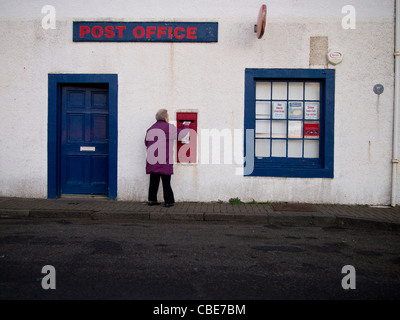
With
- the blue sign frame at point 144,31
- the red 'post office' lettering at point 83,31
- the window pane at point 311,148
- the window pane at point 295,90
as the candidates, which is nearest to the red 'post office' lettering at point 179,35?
the blue sign frame at point 144,31

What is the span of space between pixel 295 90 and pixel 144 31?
3.72 metres

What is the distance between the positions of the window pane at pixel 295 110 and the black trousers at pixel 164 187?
10.5 feet

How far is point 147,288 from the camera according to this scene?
3.35 meters

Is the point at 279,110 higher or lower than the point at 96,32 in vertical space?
lower

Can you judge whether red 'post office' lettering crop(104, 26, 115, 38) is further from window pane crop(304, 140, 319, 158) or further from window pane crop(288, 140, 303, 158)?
window pane crop(304, 140, 319, 158)

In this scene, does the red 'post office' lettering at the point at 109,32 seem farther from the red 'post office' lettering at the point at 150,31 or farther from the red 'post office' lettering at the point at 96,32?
the red 'post office' lettering at the point at 150,31

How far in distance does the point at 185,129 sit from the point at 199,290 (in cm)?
473

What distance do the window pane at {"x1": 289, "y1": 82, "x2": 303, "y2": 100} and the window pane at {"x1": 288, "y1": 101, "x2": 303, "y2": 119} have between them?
4.7 inches

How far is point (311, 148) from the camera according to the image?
26.5ft

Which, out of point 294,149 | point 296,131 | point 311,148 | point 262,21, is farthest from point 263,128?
point 262,21

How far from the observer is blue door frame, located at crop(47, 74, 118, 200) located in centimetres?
792

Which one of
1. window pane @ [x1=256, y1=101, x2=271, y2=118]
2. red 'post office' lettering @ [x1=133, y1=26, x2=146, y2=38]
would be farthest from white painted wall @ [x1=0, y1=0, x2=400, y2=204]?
window pane @ [x1=256, y1=101, x2=271, y2=118]

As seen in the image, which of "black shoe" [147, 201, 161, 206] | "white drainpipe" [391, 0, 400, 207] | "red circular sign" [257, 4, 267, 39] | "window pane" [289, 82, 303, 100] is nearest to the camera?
"red circular sign" [257, 4, 267, 39]

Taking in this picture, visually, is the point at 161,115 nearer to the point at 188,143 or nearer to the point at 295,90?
the point at 188,143
